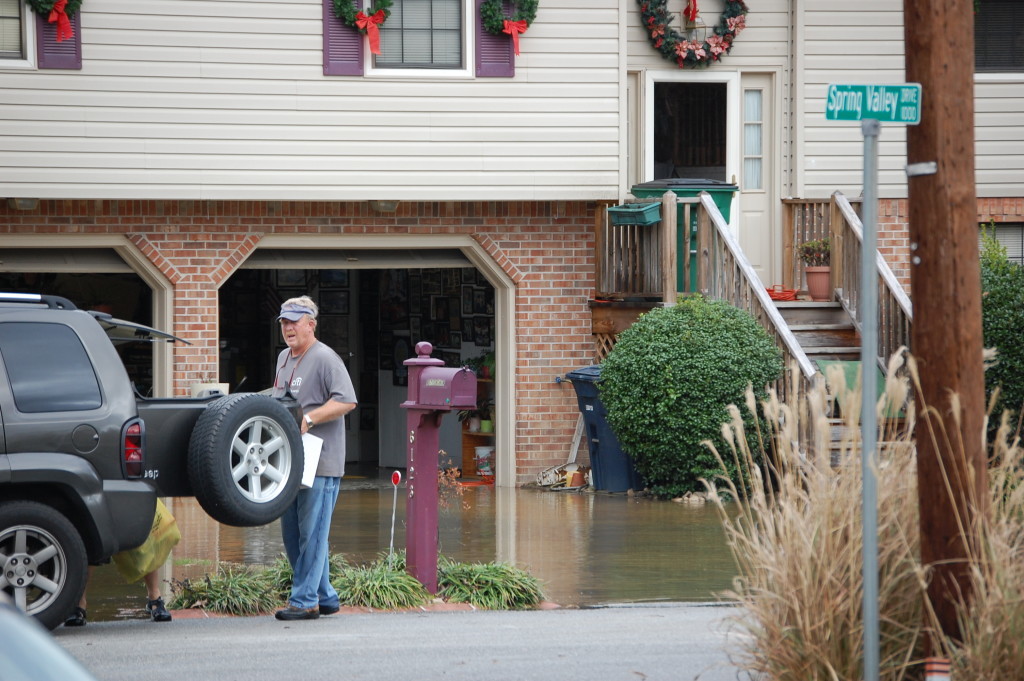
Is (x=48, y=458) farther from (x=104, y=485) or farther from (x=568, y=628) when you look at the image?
(x=568, y=628)

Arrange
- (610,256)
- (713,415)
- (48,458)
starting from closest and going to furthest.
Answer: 1. (48,458)
2. (713,415)
3. (610,256)

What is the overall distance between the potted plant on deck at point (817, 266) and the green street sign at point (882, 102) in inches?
390

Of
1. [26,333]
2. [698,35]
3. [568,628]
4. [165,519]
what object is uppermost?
[698,35]

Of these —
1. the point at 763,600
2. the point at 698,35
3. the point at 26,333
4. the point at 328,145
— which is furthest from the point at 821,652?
the point at 698,35

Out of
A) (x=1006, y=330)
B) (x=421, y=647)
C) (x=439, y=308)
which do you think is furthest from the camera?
(x=439, y=308)

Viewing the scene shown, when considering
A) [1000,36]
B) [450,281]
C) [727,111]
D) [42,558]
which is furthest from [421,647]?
[1000,36]

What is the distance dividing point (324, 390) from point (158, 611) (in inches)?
61.3

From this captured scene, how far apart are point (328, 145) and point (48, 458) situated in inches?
312

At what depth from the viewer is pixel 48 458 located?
23.5 feet

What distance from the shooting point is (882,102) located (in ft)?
17.4

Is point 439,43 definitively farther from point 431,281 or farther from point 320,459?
point 320,459

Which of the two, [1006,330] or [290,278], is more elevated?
[290,278]

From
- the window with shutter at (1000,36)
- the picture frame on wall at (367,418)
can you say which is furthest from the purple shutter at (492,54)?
the window with shutter at (1000,36)

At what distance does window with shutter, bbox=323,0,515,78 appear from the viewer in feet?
48.4
